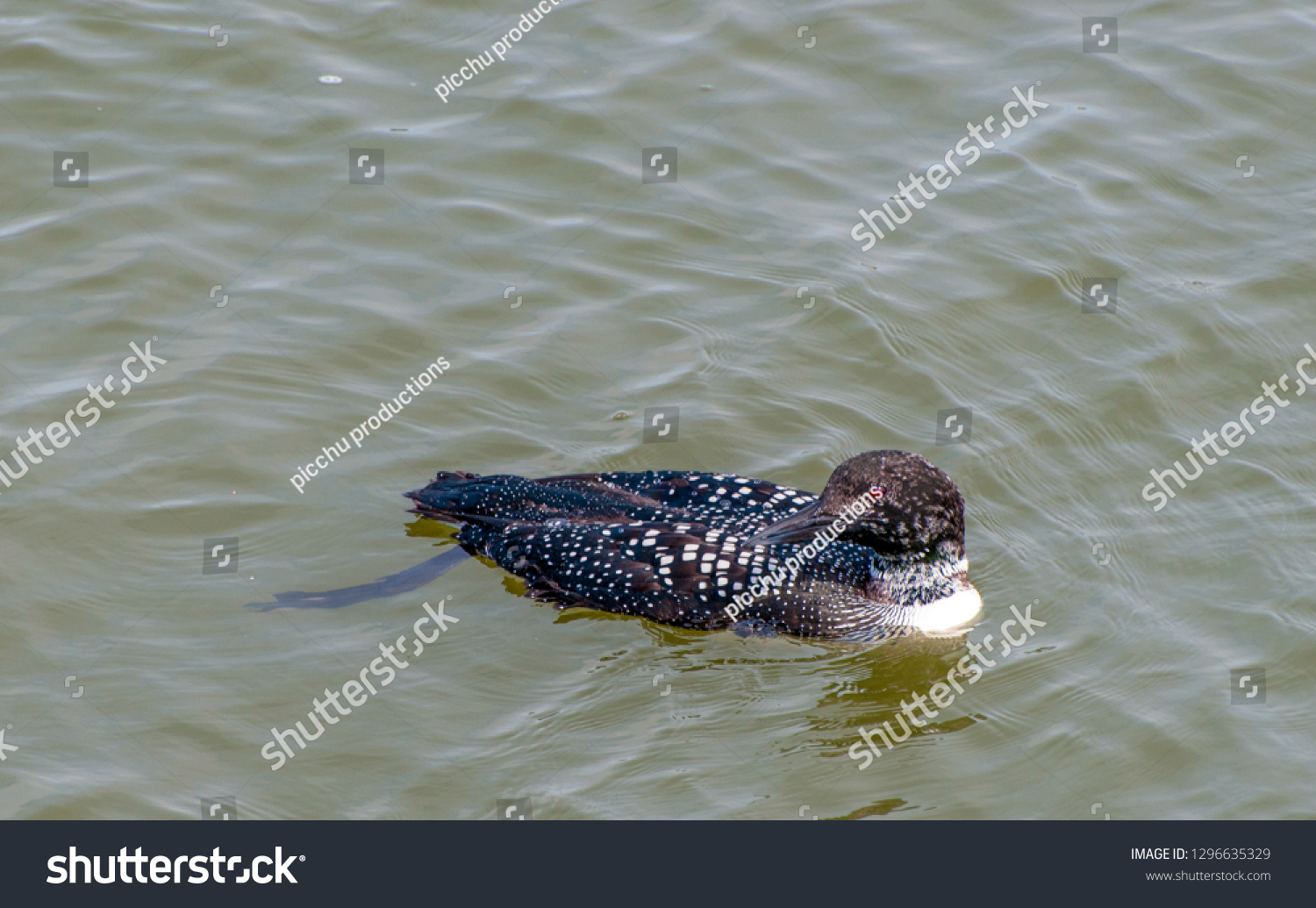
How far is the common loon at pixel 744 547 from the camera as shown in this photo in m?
7.06

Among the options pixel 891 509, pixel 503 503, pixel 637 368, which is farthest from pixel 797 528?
pixel 637 368

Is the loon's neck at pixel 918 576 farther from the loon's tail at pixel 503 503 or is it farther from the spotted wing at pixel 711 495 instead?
the loon's tail at pixel 503 503

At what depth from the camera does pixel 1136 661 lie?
23.4 feet

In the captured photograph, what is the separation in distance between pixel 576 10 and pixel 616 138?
1482 mm

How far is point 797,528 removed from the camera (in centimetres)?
706

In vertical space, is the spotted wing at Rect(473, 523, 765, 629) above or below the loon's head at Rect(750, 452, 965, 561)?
below

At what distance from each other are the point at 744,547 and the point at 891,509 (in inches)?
27.8

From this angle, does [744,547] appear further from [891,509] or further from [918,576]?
[918,576]

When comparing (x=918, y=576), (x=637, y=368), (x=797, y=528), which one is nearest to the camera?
(x=797, y=528)

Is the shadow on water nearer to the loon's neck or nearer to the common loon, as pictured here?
the common loon

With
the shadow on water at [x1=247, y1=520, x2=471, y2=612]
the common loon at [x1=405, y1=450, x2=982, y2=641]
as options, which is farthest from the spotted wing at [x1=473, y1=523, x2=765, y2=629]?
the shadow on water at [x1=247, y1=520, x2=471, y2=612]

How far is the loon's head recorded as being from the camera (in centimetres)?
702

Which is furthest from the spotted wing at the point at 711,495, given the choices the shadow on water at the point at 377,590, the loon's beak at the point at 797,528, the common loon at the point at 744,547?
the shadow on water at the point at 377,590
